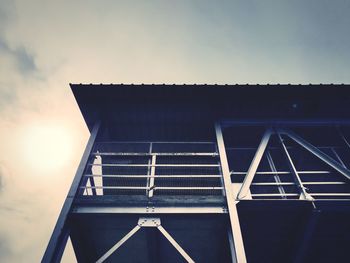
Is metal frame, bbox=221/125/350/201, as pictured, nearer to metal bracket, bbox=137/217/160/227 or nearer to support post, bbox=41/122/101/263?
metal bracket, bbox=137/217/160/227

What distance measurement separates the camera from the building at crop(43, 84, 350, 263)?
442 centimetres

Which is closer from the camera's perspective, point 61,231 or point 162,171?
point 61,231

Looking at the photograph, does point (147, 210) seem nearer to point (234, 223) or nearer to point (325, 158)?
point (234, 223)

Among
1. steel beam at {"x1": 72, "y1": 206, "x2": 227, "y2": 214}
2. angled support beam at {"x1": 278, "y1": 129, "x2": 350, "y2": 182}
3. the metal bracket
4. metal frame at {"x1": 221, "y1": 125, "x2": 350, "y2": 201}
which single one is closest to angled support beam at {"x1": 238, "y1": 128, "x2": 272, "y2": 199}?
metal frame at {"x1": 221, "y1": 125, "x2": 350, "y2": 201}

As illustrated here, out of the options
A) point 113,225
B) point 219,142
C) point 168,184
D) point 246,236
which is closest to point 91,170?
point 113,225

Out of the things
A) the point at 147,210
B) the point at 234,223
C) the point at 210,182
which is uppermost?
the point at 210,182

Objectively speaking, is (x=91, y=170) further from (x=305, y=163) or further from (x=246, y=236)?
(x=305, y=163)

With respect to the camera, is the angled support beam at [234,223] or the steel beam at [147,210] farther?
the steel beam at [147,210]

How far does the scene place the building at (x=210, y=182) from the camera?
4418 millimetres

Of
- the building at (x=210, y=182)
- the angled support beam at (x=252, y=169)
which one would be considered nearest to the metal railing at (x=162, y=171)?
the building at (x=210, y=182)

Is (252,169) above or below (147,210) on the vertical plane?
above

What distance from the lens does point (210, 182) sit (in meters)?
6.89

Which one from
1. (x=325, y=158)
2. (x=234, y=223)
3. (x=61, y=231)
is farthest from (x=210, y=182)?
(x=61, y=231)

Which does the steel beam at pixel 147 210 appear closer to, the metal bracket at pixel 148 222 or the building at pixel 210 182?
the building at pixel 210 182
